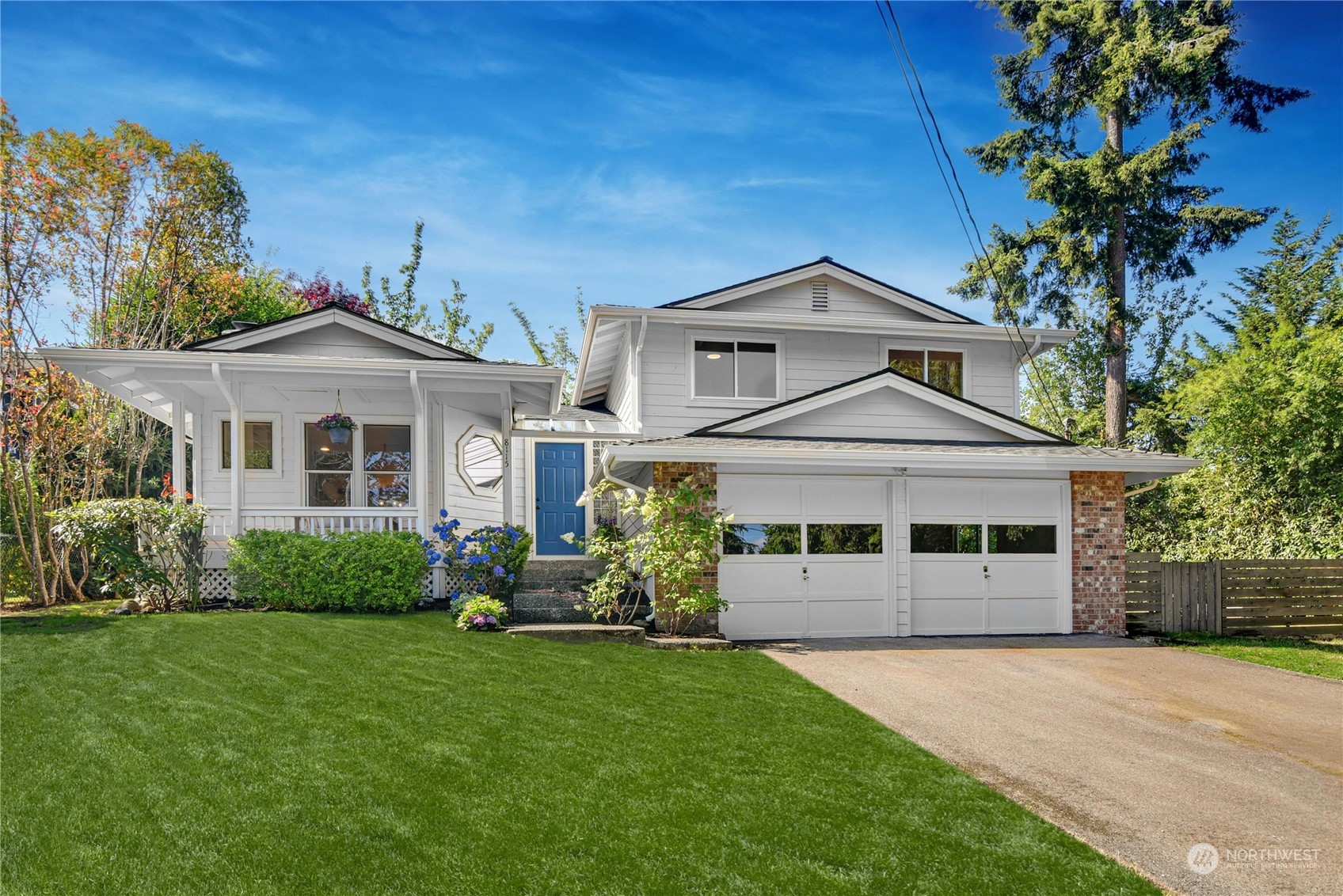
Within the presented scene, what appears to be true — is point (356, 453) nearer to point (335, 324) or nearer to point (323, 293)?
point (335, 324)

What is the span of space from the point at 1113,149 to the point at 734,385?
1327cm

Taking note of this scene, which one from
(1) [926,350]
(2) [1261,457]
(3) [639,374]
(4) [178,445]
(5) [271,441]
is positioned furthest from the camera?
(2) [1261,457]

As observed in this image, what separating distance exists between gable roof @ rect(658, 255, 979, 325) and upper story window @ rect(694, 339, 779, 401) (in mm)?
971

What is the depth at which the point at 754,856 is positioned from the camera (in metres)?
4.12

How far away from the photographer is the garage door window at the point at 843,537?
11.2 meters

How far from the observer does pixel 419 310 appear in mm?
31406

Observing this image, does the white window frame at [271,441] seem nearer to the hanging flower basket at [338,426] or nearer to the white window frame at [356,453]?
the white window frame at [356,453]

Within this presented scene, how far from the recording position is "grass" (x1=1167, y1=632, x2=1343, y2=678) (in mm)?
9977

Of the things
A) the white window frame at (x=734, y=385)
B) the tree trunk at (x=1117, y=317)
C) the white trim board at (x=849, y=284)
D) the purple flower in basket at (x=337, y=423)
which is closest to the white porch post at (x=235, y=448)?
the purple flower in basket at (x=337, y=423)

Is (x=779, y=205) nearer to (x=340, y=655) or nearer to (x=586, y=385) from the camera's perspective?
(x=586, y=385)

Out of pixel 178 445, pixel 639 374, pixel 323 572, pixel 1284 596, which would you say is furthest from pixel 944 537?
pixel 178 445

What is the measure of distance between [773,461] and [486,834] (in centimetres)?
697

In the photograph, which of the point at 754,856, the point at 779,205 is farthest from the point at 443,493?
the point at 754,856

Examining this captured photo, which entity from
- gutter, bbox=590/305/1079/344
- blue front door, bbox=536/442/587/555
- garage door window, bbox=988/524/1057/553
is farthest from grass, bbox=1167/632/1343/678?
blue front door, bbox=536/442/587/555
